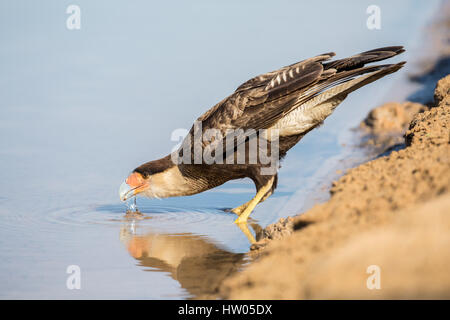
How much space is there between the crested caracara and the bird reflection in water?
2.55ft

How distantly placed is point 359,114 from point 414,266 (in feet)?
30.2

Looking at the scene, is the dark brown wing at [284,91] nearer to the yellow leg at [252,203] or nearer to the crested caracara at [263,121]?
the crested caracara at [263,121]

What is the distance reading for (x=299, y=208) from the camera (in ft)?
22.9

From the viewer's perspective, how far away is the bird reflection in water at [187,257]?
4.58 metres

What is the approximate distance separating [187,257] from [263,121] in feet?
6.01

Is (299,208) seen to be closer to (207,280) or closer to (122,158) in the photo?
(207,280)

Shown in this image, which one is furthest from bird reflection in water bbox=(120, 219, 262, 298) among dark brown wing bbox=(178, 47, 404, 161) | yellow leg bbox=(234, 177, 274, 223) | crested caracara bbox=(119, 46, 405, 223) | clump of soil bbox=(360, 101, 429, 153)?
clump of soil bbox=(360, 101, 429, 153)

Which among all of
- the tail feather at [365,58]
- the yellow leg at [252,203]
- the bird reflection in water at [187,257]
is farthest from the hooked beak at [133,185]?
the tail feather at [365,58]

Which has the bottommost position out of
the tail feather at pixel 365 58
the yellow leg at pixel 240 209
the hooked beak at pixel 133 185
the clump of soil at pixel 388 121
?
the yellow leg at pixel 240 209

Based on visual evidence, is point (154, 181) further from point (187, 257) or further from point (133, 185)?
point (187, 257)

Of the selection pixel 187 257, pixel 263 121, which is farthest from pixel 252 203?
pixel 187 257

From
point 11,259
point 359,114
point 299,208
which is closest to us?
point 11,259

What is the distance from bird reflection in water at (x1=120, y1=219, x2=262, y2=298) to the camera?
458 centimetres
